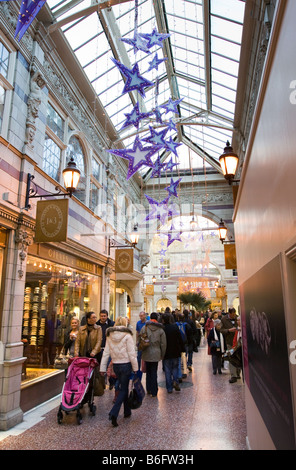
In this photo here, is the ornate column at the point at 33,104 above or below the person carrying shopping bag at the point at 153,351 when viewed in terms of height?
above

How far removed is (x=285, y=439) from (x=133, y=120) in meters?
7.44

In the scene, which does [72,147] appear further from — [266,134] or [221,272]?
[221,272]

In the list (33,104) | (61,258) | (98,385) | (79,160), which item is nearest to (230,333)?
(98,385)

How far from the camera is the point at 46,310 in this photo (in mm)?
7992

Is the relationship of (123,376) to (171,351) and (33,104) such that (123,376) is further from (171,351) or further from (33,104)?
(33,104)

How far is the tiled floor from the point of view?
14.5 feet

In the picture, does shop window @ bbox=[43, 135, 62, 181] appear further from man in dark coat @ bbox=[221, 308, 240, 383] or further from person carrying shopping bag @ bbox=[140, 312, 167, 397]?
man in dark coat @ bbox=[221, 308, 240, 383]

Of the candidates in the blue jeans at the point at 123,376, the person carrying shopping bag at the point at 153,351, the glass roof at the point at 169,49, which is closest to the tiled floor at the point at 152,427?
the person carrying shopping bag at the point at 153,351

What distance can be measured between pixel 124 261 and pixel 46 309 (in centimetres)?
436

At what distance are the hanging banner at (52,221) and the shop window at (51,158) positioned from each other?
209 cm

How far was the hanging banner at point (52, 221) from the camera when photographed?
648cm

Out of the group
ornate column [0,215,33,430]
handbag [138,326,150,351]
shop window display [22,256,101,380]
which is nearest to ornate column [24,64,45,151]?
ornate column [0,215,33,430]

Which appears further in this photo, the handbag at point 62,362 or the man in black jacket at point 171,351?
the man in black jacket at point 171,351

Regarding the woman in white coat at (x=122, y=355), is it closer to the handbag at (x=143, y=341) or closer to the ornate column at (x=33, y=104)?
the handbag at (x=143, y=341)
